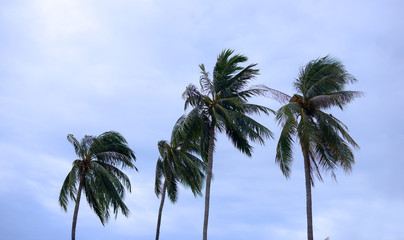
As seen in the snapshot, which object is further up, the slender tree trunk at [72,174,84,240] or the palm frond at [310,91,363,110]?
the palm frond at [310,91,363,110]

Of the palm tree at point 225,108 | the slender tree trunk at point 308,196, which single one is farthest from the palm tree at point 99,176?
the slender tree trunk at point 308,196

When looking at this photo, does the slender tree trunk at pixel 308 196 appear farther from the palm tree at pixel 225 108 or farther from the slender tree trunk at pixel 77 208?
the slender tree trunk at pixel 77 208

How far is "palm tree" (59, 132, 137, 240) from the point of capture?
3559cm

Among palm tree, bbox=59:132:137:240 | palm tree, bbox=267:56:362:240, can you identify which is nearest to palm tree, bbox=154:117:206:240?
palm tree, bbox=59:132:137:240

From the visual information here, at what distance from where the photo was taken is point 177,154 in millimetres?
40594

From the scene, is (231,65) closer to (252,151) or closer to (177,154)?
(252,151)

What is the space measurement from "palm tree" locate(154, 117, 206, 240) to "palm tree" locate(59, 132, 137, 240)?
3.83 meters

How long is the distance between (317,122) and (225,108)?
18.8 ft

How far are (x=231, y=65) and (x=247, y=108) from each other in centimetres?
309

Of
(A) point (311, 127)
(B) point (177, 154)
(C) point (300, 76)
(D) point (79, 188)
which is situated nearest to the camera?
(A) point (311, 127)

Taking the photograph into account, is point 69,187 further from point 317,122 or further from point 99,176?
point 317,122

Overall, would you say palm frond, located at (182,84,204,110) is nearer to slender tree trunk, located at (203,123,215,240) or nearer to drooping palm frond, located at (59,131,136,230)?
slender tree trunk, located at (203,123,215,240)

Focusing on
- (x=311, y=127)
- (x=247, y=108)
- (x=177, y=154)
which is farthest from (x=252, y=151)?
(x=177, y=154)

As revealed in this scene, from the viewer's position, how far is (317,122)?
27.1m
